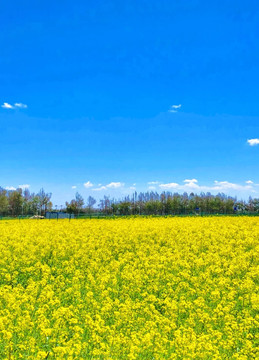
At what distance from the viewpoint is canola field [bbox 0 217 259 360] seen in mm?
6191

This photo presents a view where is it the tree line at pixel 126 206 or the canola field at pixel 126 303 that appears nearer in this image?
the canola field at pixel 126 303

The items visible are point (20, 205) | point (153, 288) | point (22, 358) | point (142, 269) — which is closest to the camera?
point (22, 358)

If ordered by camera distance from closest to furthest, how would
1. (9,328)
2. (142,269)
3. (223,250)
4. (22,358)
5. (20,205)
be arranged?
(22,358), (9,328), (142,269), (223,250), (20,205)

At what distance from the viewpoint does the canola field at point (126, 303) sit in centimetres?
619

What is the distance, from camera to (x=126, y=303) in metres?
8.56

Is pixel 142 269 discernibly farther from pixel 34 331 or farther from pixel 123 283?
pixel 34 331

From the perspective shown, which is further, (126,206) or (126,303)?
(126,206)

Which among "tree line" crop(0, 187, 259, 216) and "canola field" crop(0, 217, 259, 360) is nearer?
"canola field" crop(0, 217, 259, 360)

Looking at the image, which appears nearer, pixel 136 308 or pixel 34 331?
pixel 34 331

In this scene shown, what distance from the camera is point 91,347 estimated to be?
20.7ft

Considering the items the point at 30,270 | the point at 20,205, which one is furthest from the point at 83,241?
the point at 20,205

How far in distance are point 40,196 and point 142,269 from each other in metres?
115

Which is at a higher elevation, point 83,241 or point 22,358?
point 83,241

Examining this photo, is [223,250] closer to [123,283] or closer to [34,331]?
[123,283]
